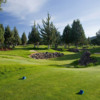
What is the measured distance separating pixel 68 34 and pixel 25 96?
56.8 metres

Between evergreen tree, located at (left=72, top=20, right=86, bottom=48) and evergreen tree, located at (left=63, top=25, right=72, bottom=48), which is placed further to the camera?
evergreen tree, located at (left=63, top=25, right=72, bottom=48)

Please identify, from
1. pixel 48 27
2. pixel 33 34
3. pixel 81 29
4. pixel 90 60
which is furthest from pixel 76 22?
pixel 90 60

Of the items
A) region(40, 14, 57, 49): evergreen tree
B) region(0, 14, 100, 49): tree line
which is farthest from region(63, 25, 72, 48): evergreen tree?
region(40, 14, 57, 49): evergreen tree

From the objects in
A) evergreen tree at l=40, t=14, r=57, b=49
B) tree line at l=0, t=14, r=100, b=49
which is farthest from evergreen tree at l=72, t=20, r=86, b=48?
evergreen tree at l=40, t=14, r=57, b=49

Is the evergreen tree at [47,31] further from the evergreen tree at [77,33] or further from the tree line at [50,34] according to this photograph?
the evergreen tree at [77,33]

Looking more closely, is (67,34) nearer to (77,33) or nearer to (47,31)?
(77,33)

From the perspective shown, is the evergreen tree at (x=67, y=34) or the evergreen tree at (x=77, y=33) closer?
the evergreen tree at (x=77, y=33)

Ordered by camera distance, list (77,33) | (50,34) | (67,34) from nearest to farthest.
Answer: (50,34) < (77,33) < (67,34)

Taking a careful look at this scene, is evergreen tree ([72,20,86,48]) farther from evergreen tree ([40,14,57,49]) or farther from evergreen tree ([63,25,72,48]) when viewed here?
evergreen tree ([40,14,57,49])

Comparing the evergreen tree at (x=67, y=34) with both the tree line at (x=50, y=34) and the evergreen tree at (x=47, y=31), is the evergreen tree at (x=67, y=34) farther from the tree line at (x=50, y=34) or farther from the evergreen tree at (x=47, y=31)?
the evergreen tree at (x=47, y=31)

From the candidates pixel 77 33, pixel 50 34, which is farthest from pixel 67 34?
pixel 50 34

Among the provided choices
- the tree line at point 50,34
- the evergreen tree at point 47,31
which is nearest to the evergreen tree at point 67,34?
the tree line at point 50,34

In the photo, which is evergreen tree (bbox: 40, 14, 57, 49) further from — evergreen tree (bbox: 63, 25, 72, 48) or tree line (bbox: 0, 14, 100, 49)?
evergreen tree (bbox: 63, 25, 72, 48)

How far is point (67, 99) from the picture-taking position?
11.5ft
